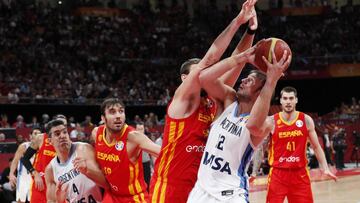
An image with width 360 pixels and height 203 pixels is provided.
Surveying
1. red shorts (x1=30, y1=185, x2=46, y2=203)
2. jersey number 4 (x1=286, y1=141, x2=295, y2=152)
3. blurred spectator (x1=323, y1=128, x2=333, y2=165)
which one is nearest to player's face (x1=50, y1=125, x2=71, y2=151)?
red shorts (x1=30, y1=185, x2=46, y2=203)

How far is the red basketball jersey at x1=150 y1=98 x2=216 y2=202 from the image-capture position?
4445mm

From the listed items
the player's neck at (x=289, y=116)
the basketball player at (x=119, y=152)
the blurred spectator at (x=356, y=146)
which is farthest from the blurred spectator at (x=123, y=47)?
the basketball player at (x=119, y=152)

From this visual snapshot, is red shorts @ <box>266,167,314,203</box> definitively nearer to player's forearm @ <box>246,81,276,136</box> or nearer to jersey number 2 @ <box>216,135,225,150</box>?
jersey number 2 @ <box>216,135,225,150</box>

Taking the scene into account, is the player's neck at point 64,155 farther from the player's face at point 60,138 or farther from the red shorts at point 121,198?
the red shorts at point 121,198

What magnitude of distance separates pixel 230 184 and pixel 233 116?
1.54 ft

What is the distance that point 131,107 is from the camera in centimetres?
2262

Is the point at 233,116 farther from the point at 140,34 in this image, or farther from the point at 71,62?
the point at 140,34

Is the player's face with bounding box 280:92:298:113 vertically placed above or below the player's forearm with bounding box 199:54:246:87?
below

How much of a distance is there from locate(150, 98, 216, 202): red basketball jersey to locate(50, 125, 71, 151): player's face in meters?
1.59

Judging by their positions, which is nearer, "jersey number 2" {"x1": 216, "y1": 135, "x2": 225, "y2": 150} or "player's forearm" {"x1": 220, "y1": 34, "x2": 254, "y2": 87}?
"jersey number 2" {"x1": 216, "y1": 135, "x2": 225, "y2": 150}

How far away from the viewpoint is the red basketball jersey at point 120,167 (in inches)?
200

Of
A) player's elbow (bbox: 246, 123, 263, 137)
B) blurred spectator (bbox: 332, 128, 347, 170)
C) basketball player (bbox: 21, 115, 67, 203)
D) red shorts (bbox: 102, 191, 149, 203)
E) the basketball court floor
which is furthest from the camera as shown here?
blurred spectator (bbox: 332, 128, 347, 170)

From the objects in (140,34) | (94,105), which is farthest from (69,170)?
(140,34)

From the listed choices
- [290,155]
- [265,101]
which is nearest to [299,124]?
[290,155]
